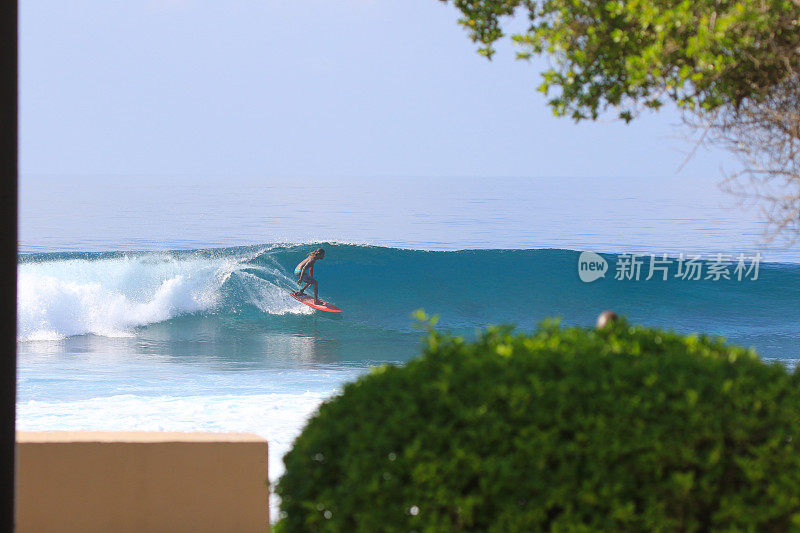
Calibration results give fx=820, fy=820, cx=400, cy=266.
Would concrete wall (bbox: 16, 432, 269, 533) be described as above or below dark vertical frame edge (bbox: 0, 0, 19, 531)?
below

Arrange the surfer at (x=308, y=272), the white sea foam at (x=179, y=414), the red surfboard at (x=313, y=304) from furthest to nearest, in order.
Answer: the surfer at (x=308, y=272) → the red surfboard at (x=313, y=304) → the white sea foam at (x=179, y=414)

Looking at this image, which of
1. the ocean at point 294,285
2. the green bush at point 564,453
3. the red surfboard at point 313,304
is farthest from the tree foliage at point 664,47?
the red surfboard at point 313,304

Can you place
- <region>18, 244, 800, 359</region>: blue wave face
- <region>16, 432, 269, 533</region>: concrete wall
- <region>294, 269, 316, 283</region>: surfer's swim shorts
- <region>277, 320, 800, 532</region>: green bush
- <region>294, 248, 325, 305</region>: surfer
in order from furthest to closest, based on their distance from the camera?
<region>294, 269, 316, 283</region>: surfer's swim shorts
<region>294, 248, 325, 305</region>: surfer
<region>18, 244, 800, 359</region>: blue wave face
<region>16, 432, 269, 533</region>: concrete wall
<region>277, 320, 800, 532</region>: green bush

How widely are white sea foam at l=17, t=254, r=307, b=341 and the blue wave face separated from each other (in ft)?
0.11

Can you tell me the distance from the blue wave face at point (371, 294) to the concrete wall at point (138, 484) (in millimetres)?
14159

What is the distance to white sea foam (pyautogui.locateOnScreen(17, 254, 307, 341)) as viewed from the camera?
18.6 m

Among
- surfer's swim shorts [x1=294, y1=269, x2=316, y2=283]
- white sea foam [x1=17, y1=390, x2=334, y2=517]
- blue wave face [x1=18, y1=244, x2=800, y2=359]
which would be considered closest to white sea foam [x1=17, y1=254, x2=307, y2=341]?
blue wave face [x1=18, y1=244, x2=800, y2=359]

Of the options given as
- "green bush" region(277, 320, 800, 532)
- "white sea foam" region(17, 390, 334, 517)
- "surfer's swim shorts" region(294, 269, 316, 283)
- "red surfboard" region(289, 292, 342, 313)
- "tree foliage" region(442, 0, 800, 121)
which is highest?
"tree foliage" region(442, 0, 800, 121)

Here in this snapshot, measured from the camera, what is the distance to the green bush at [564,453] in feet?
6.49

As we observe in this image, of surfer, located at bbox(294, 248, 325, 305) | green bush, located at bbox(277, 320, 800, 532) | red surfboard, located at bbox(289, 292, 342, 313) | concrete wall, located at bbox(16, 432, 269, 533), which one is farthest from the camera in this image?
surfer, located at bbox(294, 248, 325, 305)

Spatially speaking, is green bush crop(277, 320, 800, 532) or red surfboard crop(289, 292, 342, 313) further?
red surfboard crop(289, 292, 342, 313)

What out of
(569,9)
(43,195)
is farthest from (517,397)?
(43,195)

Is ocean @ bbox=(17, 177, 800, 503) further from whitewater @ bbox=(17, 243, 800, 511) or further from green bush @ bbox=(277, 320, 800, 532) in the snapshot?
green bush @ bbox=(277, 320, 800, 532)

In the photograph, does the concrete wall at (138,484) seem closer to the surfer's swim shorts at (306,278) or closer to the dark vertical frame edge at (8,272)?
the dark vertical frame edge at (8,272)
